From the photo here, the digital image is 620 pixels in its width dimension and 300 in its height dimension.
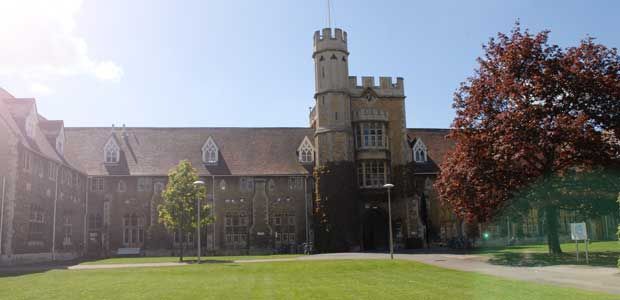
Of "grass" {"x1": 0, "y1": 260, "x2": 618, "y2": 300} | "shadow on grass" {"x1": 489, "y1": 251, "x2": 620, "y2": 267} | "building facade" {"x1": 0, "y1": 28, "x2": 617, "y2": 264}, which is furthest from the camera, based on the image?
"building facade" {"x1": 0, "y1": 28, "x2": 617, "y2": 264}

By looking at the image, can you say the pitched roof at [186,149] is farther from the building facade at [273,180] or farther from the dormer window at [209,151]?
the dormer window at [209,151]

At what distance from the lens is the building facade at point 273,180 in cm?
4769

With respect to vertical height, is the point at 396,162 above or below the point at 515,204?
above

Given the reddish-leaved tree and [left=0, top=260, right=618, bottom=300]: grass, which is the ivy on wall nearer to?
the reddish-leaved tree

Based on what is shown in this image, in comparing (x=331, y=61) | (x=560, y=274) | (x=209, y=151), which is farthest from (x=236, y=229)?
(x=560, y=274)

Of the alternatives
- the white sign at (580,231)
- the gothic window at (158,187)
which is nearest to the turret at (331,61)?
the gothic window at (158,187)

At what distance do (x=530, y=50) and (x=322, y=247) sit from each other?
23005 mm

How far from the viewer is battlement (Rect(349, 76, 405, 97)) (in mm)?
50500

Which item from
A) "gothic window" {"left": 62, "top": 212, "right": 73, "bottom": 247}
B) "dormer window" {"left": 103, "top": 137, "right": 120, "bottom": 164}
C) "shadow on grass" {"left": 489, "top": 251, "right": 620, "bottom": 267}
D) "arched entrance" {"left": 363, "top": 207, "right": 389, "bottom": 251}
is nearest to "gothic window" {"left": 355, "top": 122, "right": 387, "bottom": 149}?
"arched entrance" {"left": 363, "top": 207, "right": 389, "bottom": 251}

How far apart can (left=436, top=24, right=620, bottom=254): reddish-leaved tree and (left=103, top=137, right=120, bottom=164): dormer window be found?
29638 mm

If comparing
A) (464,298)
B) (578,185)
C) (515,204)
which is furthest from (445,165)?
(464,298)

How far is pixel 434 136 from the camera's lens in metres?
57.5

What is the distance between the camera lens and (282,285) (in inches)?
770

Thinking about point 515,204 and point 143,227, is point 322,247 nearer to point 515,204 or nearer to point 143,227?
point 143,227
